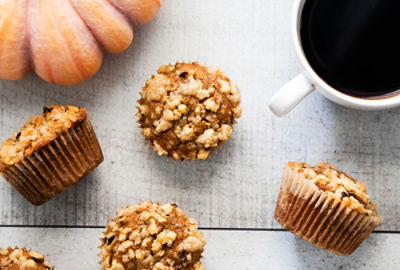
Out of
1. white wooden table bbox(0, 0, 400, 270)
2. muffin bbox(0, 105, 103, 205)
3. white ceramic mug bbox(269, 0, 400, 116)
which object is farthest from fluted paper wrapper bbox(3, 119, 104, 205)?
white ceramic mug bbox(269, 0, 400, 116)

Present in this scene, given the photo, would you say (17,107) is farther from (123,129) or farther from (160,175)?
(160,175)

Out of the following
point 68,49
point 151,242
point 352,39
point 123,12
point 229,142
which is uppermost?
point 352,39

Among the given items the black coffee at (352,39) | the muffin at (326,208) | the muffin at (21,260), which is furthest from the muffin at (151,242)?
the black coffee at (352,39)

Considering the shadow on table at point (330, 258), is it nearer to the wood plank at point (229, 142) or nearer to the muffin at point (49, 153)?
the wood plank at point (229, 142)

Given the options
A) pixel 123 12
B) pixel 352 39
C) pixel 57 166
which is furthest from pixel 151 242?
pixel 352 39

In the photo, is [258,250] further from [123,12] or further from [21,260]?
[123,12]

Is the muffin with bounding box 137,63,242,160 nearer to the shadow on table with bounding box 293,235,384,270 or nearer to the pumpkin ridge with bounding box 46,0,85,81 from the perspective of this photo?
the pumpkin ridge with bounding box 46,0,85,81
